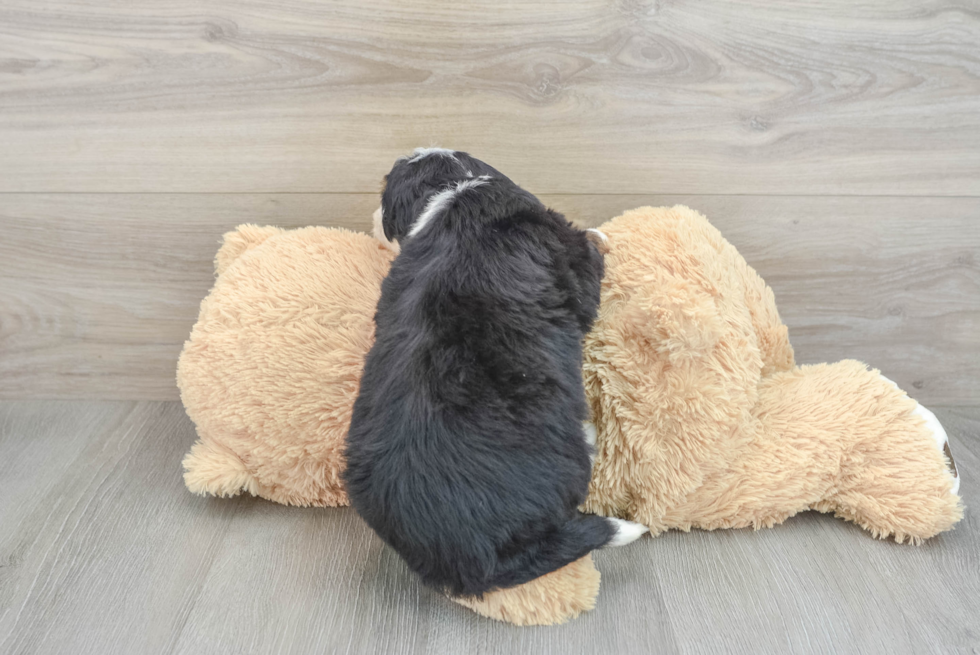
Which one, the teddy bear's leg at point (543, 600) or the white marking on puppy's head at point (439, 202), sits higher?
the white marking on puppy's head at point (439, 202)

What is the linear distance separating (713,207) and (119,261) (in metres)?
0.98

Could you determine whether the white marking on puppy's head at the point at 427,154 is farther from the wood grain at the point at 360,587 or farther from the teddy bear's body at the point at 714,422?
the wood grain at the point at 360,587

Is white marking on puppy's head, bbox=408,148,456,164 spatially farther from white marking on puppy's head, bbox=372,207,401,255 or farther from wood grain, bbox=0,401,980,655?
wood grain, bbox=0,401,980,655

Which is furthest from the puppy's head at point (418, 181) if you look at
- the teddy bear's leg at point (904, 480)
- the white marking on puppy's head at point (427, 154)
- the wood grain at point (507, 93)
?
the teddy bear's leg at point (904, 480)

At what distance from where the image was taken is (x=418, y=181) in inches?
30.6

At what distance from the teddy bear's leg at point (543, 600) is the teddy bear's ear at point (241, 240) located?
1.99ft

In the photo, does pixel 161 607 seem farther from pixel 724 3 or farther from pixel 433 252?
pixel 724 3

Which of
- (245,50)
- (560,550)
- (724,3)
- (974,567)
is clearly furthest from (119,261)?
(974,567)

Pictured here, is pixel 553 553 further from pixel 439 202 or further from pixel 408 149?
pixel 408 149

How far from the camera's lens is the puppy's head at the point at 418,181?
2.53 feet

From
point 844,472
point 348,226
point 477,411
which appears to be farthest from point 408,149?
point 844,472

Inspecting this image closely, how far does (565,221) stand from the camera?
2.59ft

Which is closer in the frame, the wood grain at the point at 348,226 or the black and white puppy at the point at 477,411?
the black and white puppy at the point at 477,411

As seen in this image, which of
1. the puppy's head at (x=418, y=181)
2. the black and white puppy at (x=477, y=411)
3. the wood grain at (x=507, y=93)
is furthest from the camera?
the wood grain at (x=507, y=93)
